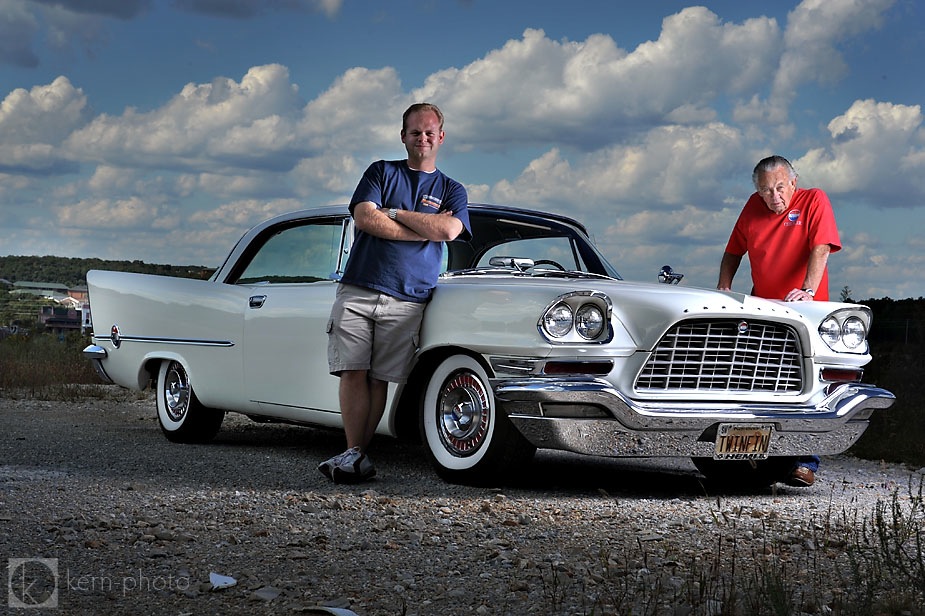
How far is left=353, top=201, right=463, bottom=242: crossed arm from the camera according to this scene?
6.61 m

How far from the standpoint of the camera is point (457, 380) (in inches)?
256

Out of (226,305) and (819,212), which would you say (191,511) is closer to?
(226,305)

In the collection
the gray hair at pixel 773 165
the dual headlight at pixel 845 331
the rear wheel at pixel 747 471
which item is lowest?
the rear wheel at pixel 747 471

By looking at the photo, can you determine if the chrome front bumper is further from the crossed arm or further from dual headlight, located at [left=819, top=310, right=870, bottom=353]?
the crossed arm

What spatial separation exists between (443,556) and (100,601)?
4.61 ft

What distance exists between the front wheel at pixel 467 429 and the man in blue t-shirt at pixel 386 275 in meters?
0.29

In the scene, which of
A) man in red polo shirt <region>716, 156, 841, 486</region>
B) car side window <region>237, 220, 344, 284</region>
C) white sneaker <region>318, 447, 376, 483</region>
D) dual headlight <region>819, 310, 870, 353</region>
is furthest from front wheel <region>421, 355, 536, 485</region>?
man in red polo shirt <region>716, 156, 841, 486</region>

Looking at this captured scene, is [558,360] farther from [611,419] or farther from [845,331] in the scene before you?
[845,331]

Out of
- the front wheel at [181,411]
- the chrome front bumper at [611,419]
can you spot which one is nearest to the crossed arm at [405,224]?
the chrome front bumper at [611,419]

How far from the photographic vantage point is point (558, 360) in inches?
237

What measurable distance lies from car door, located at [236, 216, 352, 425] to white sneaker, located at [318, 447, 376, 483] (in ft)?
1.97

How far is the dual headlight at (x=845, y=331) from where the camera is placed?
695cm

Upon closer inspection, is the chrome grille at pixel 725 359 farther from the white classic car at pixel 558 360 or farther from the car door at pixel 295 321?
the car door at pixel 295 321

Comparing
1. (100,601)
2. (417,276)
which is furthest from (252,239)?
(100,601)
